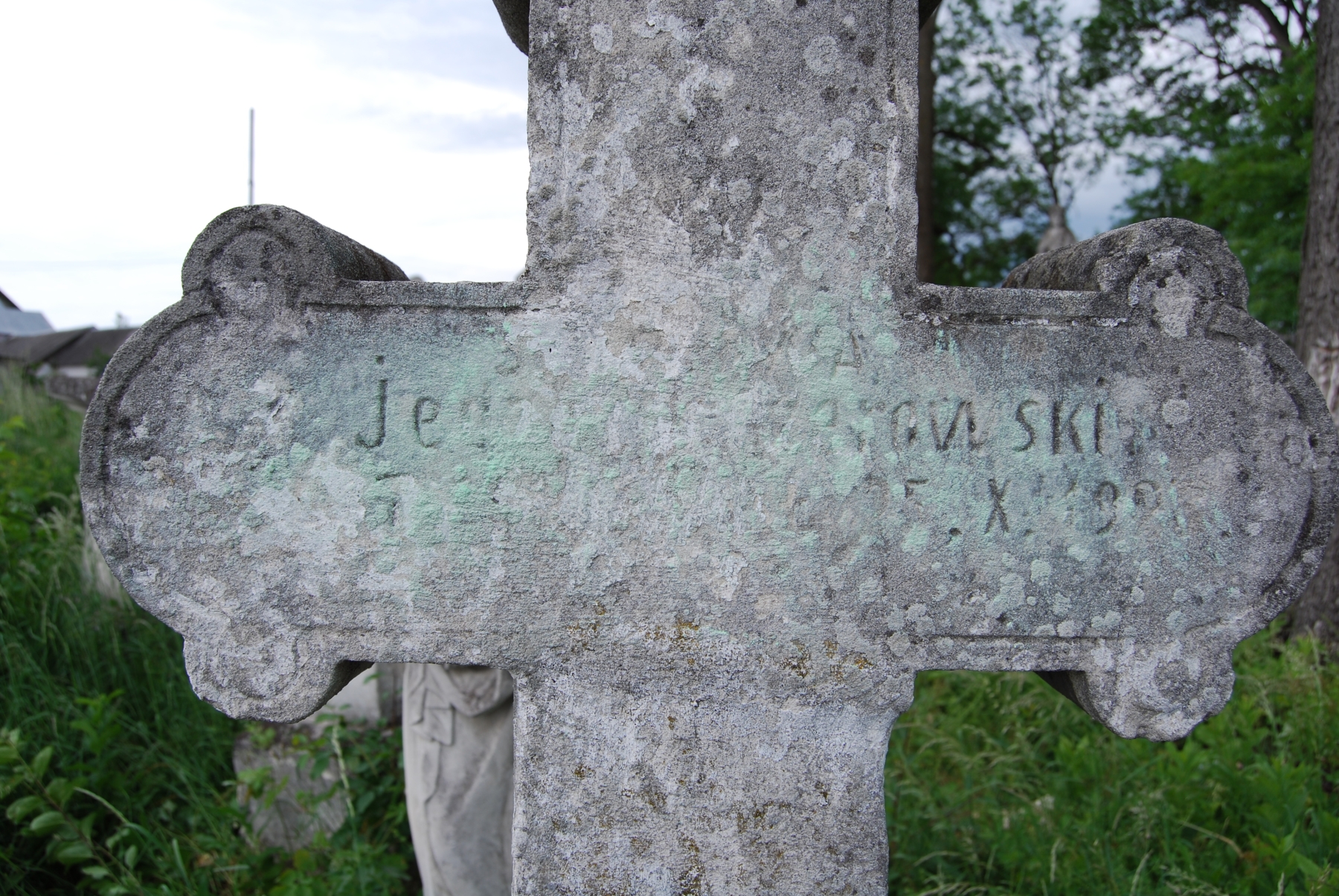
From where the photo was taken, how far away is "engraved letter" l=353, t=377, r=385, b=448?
1303 mm

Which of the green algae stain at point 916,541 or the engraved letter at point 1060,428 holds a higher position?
the engraved letter at point 1060,428

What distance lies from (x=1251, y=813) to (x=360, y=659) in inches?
96.7

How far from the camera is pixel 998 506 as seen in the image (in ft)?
4.32

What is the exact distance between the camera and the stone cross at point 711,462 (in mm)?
1288

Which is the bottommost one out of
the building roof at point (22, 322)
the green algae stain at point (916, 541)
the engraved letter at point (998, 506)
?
the green algae stain at point (916, 541)

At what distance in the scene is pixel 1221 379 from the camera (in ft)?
4.30

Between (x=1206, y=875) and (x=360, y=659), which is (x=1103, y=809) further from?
(x=360, y=659)

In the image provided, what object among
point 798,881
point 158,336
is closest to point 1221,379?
point 798,881

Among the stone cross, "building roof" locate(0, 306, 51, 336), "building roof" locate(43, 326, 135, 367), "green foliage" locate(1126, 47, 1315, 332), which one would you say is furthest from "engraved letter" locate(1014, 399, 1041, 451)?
"building roof" locate(0, 306, 51, 336)

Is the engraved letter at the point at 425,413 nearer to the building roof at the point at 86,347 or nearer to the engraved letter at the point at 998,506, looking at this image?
the engraved letter at the point at 998,506

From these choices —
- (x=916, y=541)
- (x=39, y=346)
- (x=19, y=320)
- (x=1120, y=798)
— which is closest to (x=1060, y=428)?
(x=916, y=541)

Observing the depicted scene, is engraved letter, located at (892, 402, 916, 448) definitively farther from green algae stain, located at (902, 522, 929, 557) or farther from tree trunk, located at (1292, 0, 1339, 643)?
tree trunk, located at (1292, 0, 1339, 643)

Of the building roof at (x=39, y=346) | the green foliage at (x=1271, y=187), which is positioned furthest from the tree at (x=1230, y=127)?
the building roof at (x=39, y=346)

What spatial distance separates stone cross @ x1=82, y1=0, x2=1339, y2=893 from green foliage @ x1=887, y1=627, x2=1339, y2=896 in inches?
40.5
